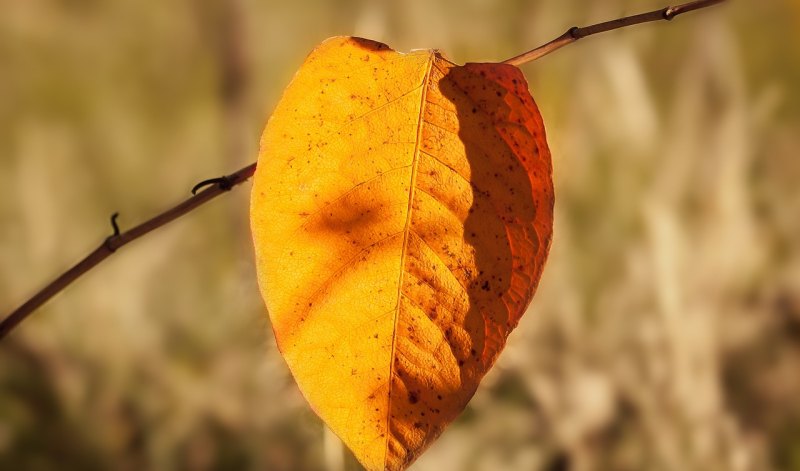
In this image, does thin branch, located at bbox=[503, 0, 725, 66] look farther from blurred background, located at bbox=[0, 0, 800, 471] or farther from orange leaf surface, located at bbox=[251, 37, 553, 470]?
blurred background, located at bbox=[0, 0, 800, 471]

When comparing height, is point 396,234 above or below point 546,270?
above

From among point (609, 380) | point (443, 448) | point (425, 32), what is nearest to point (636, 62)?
point (425, 32)

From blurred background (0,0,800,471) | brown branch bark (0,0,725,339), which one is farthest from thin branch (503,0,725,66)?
blurred background (0,0,800,471)

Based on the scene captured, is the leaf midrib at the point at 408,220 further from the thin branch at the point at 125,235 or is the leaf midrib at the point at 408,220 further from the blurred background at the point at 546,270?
the blurred background at the point at 546,270

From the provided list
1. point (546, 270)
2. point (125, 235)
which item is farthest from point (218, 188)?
point (546, 270)

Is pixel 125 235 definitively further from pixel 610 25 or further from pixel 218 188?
→ pixel 610 25

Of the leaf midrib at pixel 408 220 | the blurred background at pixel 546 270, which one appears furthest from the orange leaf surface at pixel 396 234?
the blurred background at pixel 546 270
